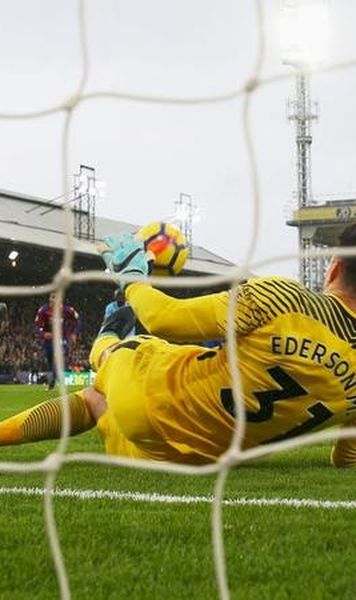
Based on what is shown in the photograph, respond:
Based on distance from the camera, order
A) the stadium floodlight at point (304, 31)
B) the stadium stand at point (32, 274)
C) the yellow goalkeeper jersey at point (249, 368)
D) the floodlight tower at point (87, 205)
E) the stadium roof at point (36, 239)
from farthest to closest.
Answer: the floodlight tower at point (87, 205) < the stadium stand at point (32, 274) < the stadium roof at point (36, 239) < the yellow goalkeeper jersey at point (249, 368) < the stadium floodlight at point (304, 31)

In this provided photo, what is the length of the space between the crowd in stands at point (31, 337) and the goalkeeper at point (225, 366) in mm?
19954

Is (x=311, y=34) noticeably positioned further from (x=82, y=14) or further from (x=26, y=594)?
(x=26, y=594)

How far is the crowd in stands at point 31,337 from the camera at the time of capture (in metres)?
25.3

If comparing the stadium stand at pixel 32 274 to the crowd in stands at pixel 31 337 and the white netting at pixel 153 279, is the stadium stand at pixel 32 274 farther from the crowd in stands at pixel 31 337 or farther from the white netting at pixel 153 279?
the white netting at pixel 153 279

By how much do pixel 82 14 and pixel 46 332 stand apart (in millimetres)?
11959

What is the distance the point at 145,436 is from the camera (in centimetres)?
408

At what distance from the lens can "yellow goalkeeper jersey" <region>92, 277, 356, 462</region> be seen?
3797mm

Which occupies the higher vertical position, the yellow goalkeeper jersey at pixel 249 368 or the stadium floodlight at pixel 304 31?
the stadium floodlight at pixel 304 31

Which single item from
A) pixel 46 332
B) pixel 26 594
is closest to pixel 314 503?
pixel 26 594

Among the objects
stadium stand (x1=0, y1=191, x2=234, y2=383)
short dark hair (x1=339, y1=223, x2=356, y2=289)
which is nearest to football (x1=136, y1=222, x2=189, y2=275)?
short dark hair (x1=339, y1=223, x2=356, y2=289)

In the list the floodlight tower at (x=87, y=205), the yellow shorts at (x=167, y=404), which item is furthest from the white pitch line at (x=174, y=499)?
the floodlight tower at (x=87, y=205)

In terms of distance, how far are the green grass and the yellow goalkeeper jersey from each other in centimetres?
25

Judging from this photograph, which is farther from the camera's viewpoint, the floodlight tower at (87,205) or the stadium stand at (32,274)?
the floodlight tower at (87,205)

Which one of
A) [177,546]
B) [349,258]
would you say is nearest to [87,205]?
[349,258]
